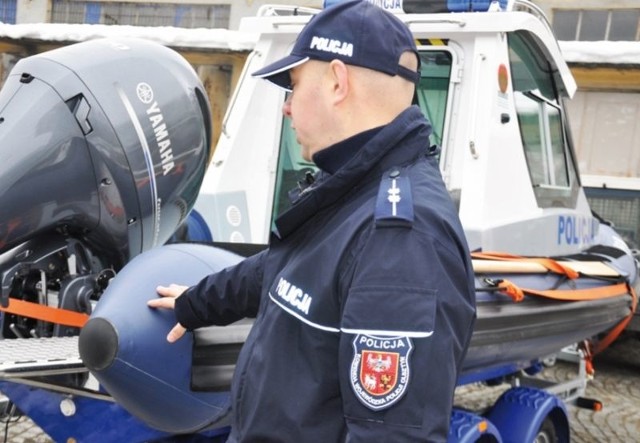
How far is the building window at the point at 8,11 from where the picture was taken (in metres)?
20.6

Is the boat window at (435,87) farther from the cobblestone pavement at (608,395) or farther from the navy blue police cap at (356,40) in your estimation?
the navy blue police cap at (356,40)

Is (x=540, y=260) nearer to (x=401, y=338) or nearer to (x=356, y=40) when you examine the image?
(x=356, y=40)

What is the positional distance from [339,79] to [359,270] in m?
0.39

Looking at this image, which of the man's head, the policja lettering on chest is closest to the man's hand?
the policja lettering on chest

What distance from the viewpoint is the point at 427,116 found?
4.54 m

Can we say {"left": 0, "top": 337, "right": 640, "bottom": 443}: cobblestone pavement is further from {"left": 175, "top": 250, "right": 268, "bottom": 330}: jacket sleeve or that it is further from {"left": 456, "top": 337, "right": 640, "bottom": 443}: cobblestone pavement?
A: {"left": 175, "top": 250, "right": 268, "bottom": 330}: jacket sleeve

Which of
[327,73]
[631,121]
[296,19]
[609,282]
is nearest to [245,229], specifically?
[296,19]

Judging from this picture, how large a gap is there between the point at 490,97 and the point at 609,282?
1296 mm

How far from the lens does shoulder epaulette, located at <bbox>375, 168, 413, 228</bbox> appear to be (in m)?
1.52

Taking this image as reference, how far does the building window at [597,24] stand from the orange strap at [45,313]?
53.9 feet

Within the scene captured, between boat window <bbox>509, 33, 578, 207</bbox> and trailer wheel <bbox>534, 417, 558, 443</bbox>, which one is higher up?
boat window <bbox>509, 33, 578, 207</bbox>

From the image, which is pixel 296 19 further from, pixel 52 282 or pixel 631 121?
pixel 631 121

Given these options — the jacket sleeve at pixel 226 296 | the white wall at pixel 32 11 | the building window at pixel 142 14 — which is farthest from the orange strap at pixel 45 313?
the white wall at pixel 32 11

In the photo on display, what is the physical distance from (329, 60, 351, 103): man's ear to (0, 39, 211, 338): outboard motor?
4.38ft
